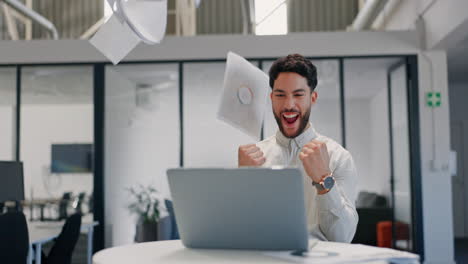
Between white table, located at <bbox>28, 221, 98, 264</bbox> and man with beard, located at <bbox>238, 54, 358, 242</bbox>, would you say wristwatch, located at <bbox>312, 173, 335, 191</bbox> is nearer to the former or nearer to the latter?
man with beard, located at <bbox>238, 54, 358, 242</bbox>

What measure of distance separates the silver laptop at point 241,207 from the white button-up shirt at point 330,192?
362mm

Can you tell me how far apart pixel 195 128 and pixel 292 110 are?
5471 mm

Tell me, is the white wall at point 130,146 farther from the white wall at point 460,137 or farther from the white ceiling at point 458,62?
the white wall at point 460,137

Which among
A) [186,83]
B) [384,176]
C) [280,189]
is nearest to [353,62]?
[384,176]

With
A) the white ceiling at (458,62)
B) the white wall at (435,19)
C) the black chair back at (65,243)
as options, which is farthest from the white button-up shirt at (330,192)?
the white ceiling at (458,62)

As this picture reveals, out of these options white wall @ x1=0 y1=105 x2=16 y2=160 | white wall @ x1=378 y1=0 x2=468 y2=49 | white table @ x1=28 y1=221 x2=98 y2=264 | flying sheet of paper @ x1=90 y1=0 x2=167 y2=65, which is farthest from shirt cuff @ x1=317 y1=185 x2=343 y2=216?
white wall @ x1=0 y1=105 x2=16 y2=160

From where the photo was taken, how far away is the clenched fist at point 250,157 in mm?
2008

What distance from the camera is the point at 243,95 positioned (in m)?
2.17

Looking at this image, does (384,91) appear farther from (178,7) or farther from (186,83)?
(178,7)

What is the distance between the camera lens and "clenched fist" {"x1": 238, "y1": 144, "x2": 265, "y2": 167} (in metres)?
2.01

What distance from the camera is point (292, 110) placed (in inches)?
91.5

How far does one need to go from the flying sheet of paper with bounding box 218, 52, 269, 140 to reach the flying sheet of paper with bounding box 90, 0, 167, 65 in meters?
0.78

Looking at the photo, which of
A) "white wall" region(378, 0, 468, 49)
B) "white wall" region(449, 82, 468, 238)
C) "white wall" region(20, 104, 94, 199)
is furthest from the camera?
"white wall" region(449, 82, 468, 238)

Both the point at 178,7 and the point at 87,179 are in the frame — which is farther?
the point at 178,7
